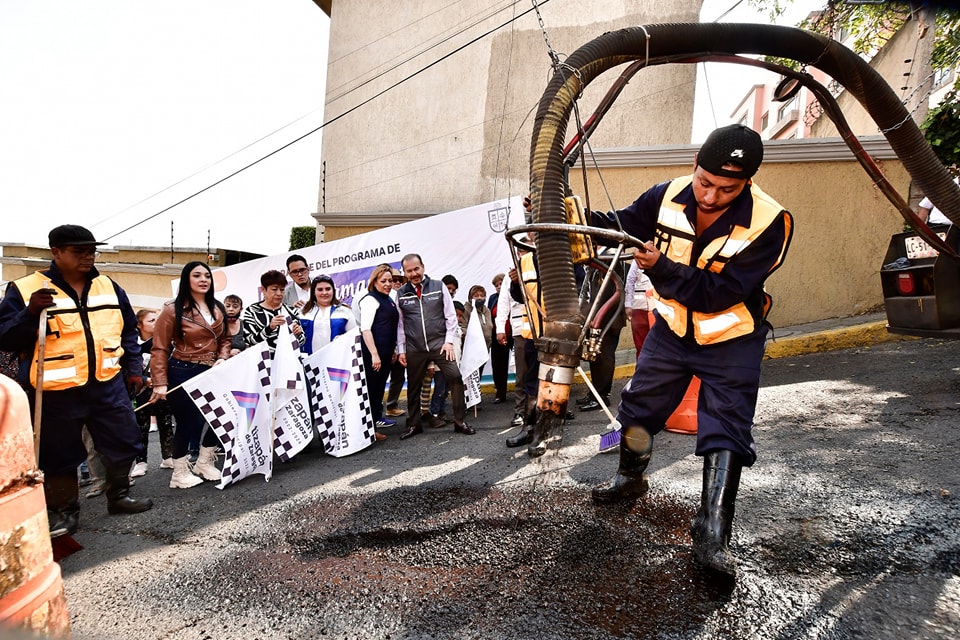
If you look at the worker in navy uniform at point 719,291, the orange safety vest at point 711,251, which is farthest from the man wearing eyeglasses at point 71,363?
the orange safety vest at point 711,251

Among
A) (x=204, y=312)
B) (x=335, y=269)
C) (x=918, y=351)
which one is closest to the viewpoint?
(x=204, y=312)

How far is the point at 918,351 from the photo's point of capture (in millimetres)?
6477

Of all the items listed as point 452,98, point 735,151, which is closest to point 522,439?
point 735,151

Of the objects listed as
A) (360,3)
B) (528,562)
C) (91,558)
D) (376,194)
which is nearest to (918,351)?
(528,562)

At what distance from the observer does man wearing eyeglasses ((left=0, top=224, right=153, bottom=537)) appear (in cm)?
360

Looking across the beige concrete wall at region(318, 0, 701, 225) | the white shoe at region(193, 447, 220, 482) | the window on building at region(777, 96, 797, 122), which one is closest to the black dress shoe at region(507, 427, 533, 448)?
the white shoe at region(193, 447, 220, 482)

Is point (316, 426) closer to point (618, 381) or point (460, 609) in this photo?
point (460, 609)

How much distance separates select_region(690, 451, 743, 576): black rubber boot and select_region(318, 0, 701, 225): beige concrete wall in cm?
1030

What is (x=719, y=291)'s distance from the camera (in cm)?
252

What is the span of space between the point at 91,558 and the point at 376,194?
42.5 feet

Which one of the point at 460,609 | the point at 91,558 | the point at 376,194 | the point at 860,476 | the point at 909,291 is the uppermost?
the point at 376,194

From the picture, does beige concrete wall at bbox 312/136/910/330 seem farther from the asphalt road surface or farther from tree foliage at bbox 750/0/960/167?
the asphalt road surface

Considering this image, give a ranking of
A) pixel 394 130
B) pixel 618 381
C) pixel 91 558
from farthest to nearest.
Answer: pixel 394 130 → pixel 618 381 → pixel 91 558

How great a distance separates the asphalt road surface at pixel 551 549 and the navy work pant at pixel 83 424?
0.49 m
